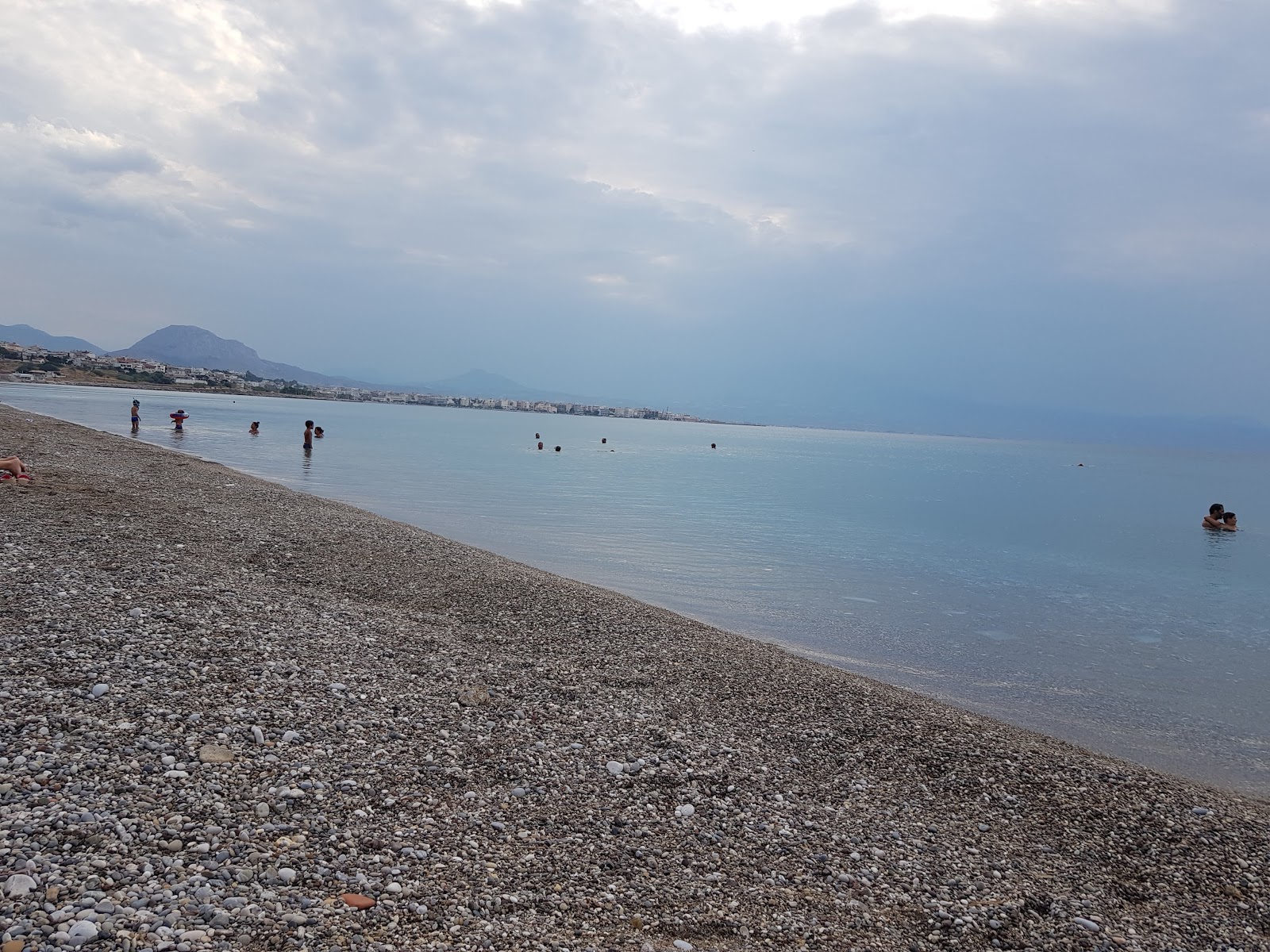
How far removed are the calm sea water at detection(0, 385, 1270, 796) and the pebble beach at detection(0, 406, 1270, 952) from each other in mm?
3357

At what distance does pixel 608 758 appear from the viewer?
7801 millimetres

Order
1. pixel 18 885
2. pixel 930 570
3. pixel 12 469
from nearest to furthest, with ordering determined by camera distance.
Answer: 1. pixel 18 885
2. pixel 12 469
3. pixel 930 570

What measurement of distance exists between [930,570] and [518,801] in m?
23.0

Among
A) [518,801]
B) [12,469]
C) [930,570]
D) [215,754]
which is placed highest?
[12,469]

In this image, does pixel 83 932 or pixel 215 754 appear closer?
pixel 83 932

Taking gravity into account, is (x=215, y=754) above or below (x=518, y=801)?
above

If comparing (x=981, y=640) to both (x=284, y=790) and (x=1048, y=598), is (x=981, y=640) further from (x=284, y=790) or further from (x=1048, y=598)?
(x=284, y=790)

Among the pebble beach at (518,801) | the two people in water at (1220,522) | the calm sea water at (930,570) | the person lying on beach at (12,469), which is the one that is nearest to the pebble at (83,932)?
the pebble beach at (518,801)

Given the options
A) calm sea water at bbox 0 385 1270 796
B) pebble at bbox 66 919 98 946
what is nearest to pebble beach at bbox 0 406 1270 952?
pebble at bbox 66 919 98 946

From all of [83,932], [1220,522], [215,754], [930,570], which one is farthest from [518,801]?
[1220,522]

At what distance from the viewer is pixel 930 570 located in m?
26.8

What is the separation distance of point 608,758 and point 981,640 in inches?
496

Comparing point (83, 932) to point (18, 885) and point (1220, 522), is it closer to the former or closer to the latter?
point (18, 885)

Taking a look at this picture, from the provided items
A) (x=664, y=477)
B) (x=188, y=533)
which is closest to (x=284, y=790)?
(x=188, y=533)
